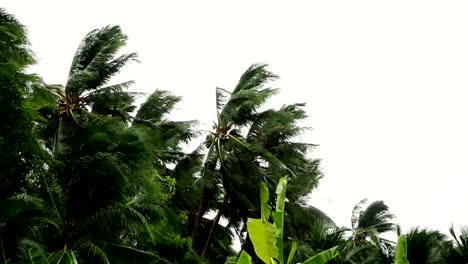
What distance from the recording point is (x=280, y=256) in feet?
12.2

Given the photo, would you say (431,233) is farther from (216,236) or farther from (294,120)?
(216,236)

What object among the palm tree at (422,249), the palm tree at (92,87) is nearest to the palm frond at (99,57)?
the palm tree at (92,87)

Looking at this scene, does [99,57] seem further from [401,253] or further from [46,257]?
[401,253]

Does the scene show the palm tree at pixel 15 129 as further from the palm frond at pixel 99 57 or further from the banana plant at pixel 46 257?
the palm frond at pixel 99 57

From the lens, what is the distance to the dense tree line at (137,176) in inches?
311

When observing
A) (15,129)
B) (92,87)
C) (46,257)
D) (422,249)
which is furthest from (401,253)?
(92,87)

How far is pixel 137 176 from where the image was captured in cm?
995

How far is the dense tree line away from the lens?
7887mm

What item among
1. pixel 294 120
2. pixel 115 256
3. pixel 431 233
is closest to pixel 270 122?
pixel 294 120

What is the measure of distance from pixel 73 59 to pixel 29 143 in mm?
5252

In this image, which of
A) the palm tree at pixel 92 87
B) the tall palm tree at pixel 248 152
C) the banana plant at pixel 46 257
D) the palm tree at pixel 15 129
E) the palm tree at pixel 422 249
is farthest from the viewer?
the tall palm tree at pixel 248 152

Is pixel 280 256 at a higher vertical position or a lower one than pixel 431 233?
lower

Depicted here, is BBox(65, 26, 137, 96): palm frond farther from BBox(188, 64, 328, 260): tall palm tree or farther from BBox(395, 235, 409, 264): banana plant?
BBox(395, 235, 409, 264): banana plant

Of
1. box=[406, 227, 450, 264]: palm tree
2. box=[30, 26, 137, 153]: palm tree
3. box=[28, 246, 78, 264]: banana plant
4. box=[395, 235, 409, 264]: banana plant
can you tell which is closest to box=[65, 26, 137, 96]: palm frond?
box=[30, 26, 137, 153]: palm tree
